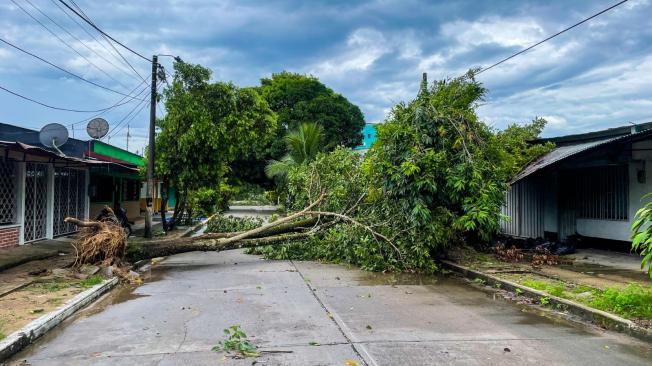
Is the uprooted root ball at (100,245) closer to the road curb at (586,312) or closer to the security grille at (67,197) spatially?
the security grille at (67,197)

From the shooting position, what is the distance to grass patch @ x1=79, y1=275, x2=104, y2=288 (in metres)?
9.59

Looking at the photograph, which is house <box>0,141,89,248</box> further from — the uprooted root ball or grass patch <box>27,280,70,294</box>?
grass patch <box>27,280,70,294</box>

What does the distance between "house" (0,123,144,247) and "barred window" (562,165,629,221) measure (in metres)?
14.2

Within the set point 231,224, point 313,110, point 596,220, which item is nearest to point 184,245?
point 231,224

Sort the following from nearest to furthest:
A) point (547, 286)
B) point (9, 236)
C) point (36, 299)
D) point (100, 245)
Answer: point (36, 299), point (547, 286), point (100, 245), point (9, 236)

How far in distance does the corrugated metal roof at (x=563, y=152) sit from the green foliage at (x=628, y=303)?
15.5 feet

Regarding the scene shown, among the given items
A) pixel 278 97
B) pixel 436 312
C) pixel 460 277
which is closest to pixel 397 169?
pixel 460 277

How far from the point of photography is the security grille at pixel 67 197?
17.2 metres

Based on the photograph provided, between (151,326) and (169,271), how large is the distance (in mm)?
5611

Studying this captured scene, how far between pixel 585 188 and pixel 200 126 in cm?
1240

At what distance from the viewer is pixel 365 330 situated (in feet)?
21.6

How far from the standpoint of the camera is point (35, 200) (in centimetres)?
1530

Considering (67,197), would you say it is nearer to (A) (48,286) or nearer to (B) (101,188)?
(B) (101,188)

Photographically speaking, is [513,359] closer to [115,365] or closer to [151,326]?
[115,365]
